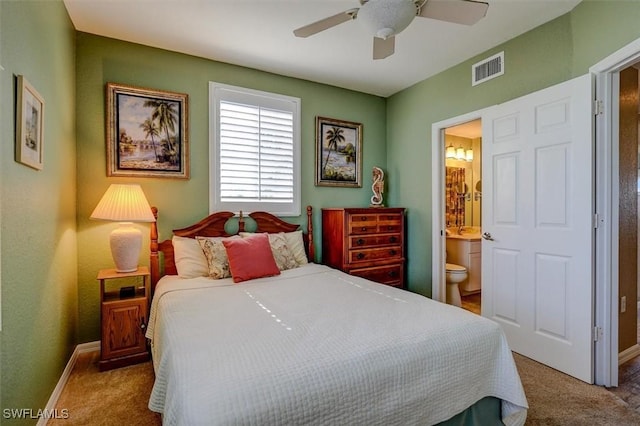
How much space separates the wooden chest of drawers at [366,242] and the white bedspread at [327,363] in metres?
1.32

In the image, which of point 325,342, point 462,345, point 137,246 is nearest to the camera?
point 325,342

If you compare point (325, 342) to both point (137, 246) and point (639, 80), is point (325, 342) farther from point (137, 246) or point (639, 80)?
point (639, 80)

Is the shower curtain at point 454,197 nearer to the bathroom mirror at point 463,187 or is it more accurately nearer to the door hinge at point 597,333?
the bathroom mirror at point 463,187

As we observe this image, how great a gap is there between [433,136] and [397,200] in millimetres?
910

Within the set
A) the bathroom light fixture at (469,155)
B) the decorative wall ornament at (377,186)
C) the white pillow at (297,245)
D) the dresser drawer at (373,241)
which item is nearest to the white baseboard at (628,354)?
the dresser drawer at (373,241)

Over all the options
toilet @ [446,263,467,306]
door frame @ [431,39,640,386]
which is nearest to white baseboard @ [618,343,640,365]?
door frame @ [431,39,640,386]

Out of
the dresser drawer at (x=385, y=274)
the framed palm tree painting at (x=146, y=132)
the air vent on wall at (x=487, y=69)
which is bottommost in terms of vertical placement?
the dresser drawer at (x=385, y=274)

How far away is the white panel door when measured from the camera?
2.23m

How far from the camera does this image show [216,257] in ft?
8.81

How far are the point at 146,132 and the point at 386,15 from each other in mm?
2330

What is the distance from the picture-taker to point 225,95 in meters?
3.19

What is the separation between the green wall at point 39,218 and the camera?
1.37 metres

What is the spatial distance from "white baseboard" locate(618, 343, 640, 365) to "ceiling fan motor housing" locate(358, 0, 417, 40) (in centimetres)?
298

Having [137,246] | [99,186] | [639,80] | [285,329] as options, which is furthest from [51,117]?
[639,80]
